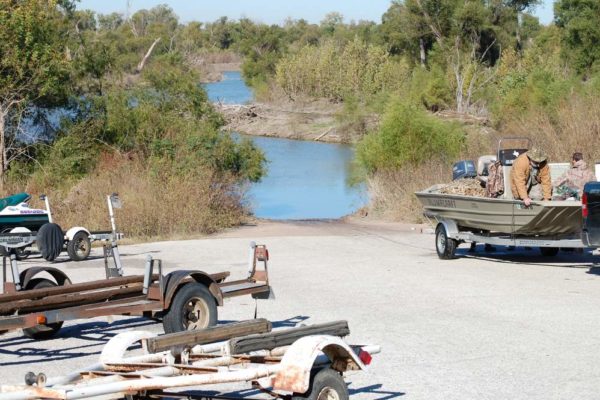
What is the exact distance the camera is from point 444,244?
18156 millimetres

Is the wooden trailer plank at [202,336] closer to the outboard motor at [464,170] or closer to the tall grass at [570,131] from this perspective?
the outboard motor at [464,170]

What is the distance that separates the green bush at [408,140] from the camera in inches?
1375

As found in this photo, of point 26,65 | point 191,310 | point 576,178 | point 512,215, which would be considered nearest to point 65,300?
point 191,310

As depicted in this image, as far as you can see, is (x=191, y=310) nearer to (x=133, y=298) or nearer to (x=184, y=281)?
(x=184, y=281)

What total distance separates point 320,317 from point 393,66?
67936 mm

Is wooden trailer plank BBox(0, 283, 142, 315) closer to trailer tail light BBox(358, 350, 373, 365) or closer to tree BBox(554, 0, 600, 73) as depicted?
trailer tail light BBox(358, 350, 373, 365)

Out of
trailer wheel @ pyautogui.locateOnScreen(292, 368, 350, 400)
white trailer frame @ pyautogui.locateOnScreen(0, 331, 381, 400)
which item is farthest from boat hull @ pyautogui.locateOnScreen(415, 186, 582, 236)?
trailer wheel @ pyautogui.locateOnScreen(292, 368, 350, 400)

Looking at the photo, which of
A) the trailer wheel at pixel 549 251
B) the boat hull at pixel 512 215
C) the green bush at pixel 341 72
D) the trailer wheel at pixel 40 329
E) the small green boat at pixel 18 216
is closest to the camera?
the trailer wheel at pixel 40 329

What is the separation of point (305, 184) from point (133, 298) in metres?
38.0

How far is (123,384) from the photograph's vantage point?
21.9ft

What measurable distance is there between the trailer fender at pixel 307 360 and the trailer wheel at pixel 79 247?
12480 mm

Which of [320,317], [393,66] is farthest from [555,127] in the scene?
[393,66]

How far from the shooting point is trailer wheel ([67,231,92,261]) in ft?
62.9

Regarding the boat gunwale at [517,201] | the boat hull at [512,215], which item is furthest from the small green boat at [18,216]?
the boat gunwale at [517,201]
